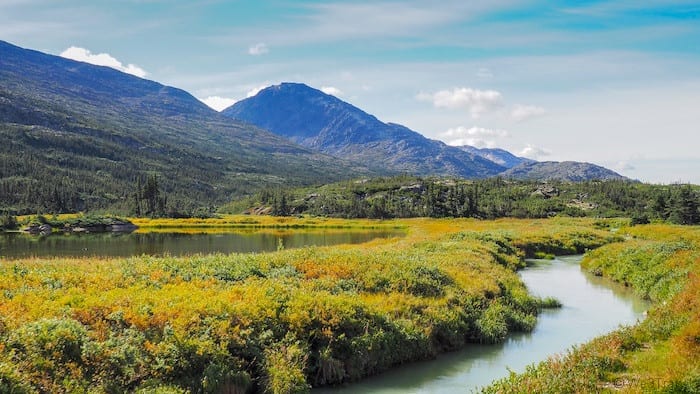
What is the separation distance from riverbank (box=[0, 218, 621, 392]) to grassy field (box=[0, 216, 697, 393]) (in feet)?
0.16

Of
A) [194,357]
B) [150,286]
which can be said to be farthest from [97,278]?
[194,357]

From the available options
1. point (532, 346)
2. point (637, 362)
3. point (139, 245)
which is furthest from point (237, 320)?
point (139, 245)

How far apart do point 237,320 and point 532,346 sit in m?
15.2

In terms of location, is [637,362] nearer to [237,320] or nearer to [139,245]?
[237,320]

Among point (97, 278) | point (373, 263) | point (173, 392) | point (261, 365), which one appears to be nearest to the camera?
point (173, 392)

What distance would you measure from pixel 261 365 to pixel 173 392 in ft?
12.3

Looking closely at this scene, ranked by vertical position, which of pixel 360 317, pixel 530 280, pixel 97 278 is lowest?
pixel 530 280

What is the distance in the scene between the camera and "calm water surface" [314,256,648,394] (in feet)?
66.5

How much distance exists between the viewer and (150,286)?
22062 mm

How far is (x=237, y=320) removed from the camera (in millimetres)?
18688

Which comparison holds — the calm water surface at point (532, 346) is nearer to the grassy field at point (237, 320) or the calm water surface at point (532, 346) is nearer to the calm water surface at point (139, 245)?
the grassy field at point (237, 320)

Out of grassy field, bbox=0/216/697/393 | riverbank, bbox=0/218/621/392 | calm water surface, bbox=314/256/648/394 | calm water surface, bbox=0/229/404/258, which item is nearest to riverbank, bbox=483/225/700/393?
grassy field, bbox=0/216/697/393

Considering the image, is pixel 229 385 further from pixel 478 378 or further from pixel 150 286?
pixel 478 378

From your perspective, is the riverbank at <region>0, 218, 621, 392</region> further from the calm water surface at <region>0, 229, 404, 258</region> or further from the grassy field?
the calm water surface at <region>0, 229, 404, 258</region>
